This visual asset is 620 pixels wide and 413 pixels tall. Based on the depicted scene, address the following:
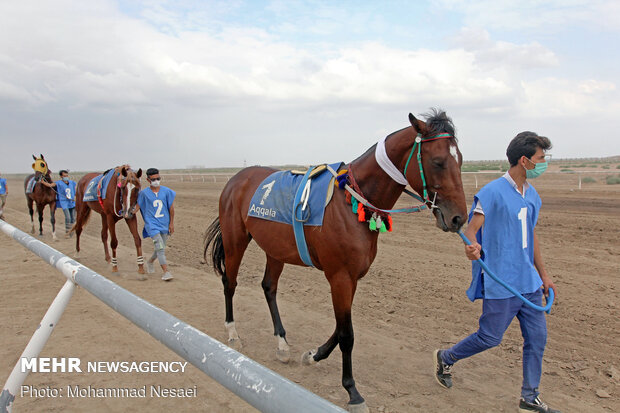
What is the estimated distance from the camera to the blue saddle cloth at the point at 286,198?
344 centimetres

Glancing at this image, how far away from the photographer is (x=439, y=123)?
114 inches

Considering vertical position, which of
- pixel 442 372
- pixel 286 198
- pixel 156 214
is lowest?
pixel 442 372

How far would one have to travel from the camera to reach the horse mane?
9.41ft

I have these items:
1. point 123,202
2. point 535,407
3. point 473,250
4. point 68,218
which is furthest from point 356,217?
point 68,218

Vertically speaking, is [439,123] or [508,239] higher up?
[439,123]

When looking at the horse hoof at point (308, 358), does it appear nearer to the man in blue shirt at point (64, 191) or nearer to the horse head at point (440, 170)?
the horse head at point (440, 170)

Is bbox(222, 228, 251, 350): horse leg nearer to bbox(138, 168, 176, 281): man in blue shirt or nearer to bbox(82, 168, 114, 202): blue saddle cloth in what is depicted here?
bbox(138, 168, 176, 281): man in blue shirt

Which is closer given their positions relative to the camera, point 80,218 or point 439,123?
point 439,123

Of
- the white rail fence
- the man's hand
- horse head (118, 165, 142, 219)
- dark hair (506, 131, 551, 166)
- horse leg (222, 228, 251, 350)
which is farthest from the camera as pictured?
horse head (118, 165, 142, 219)

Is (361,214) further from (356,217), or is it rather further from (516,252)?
(516,252)

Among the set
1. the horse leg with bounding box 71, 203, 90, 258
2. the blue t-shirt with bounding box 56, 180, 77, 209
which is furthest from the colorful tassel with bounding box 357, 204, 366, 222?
the blue t-shirt with bounding box 56, 180, 77, 209

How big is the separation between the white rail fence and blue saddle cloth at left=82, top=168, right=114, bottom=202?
611 centimetres

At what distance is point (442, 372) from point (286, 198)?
6.97 feet

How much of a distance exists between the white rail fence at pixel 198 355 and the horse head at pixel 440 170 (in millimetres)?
2053
